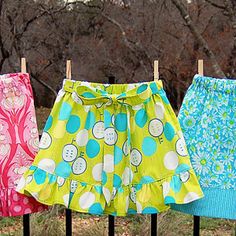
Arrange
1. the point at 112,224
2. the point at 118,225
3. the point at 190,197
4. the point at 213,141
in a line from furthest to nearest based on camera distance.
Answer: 1. the point at 118,225
2. the point at 112,224
3. the point at 213,141
4. the point at 190,197

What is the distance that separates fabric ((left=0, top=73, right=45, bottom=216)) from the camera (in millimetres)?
1666

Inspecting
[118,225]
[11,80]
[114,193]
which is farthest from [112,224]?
[118,225]

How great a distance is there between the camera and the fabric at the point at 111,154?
1598 millimetres

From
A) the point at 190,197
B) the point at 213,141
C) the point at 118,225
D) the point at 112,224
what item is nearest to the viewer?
the point at 190,197

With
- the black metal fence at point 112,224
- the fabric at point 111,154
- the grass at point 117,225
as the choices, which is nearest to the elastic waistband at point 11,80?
the fabric at point 111,154

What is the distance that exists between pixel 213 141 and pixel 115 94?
37cm

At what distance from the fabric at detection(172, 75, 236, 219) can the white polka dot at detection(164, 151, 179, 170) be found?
95 mm

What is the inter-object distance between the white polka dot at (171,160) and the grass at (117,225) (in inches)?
57.9

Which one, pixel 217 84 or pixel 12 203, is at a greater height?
pixel 217 84

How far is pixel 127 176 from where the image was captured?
1.62m

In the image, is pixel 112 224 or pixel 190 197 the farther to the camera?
pixel 112 224

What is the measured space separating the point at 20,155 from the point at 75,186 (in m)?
0.23

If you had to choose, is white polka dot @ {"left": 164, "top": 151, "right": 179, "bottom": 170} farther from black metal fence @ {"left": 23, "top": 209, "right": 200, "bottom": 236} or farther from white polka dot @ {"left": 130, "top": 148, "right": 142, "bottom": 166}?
black metal fence @ {"left": 23, "top": 209, "right": 200, "bottom": 236}

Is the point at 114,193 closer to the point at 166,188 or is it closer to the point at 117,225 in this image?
the point at 166,188
